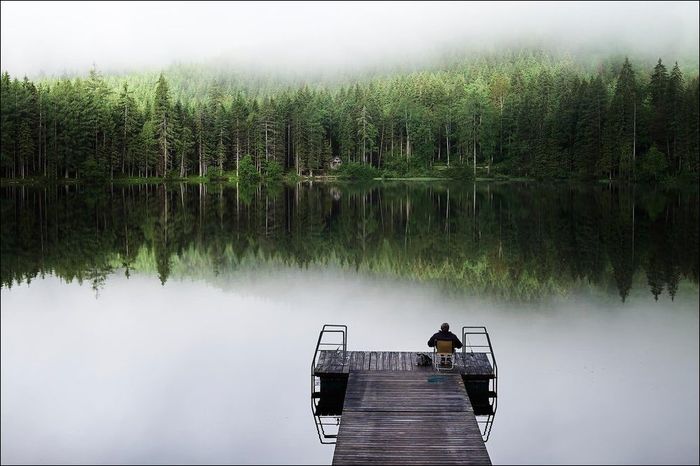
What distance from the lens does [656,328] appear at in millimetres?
22469

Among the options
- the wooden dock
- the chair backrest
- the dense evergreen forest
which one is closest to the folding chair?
the chair backrest

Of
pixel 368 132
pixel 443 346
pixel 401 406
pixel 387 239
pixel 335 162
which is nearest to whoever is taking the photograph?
pixel 401 406

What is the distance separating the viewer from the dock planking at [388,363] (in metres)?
17.4

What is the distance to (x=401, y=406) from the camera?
15.2 meters

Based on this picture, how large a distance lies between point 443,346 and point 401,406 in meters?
2.71

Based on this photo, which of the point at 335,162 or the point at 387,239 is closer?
the point at 387,239

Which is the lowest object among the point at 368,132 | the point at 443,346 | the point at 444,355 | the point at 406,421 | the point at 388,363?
the point at 406,421

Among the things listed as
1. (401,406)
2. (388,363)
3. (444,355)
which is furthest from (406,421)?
(388,363)

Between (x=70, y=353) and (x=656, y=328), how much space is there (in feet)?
57.7

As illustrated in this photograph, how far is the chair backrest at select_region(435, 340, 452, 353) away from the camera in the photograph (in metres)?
17.5

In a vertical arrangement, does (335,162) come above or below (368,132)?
below

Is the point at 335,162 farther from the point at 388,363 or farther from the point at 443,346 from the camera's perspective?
the point at 443,346

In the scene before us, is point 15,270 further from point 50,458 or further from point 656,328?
point 656,328

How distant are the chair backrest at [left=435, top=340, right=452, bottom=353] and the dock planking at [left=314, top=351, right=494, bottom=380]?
0.51 m
